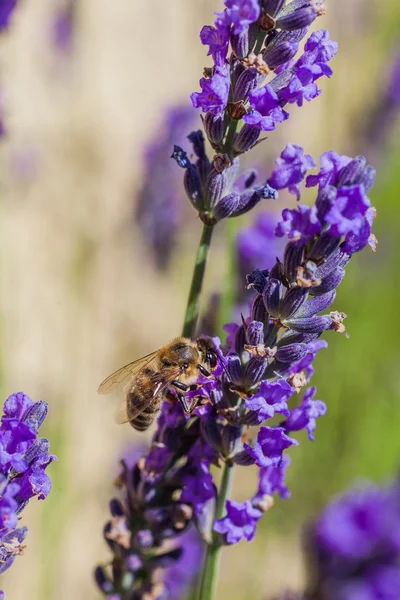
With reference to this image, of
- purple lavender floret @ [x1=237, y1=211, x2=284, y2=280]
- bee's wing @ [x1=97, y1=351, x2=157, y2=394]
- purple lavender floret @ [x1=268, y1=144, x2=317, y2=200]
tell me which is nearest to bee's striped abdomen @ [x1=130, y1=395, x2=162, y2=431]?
bee's wing @ [x1=97, y1=351, x2=157, y2=394]

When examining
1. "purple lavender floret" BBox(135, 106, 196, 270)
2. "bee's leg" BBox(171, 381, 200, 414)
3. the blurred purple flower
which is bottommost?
"bee's leg" BBox(171, 381, 200, 414)

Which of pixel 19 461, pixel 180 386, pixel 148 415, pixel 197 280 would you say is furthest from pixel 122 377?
pixel 19 461

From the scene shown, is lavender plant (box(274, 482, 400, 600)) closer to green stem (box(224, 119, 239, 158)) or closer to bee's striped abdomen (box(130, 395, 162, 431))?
bee's striped abdomen (box(130, 395, 162, 431))

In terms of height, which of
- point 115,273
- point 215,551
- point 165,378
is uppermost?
point 115,273

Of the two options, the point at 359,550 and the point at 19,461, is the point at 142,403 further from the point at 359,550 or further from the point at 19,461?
the point at 359,550

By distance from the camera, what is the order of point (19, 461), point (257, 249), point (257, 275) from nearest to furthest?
1. point (19, 461)
2. point (257, 275)
3. point (257, 249)

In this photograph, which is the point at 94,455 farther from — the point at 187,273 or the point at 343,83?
the point at 343,83

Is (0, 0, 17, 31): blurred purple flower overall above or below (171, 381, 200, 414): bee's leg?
above

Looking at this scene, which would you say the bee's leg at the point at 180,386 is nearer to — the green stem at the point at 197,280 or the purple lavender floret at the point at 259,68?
the green stem at the point at 197,280
